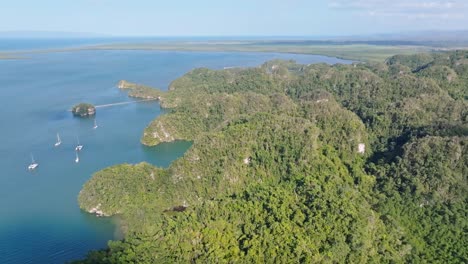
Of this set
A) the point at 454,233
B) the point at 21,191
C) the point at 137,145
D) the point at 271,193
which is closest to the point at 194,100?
the point at 137,145

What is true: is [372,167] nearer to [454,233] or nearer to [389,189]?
[389,189]

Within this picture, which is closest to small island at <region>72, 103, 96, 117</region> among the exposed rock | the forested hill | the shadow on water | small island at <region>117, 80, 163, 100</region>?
small island at <region>117, 80, 163, 100</region>

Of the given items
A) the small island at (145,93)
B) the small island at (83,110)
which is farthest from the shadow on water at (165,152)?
the small island at (145,93)

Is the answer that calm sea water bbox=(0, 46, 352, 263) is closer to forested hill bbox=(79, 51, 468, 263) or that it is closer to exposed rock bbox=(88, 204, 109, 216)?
exposed rock bbox=(88, 204, 109, 216)

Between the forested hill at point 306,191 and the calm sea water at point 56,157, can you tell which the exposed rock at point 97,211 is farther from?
the calm sea water at point 56,157

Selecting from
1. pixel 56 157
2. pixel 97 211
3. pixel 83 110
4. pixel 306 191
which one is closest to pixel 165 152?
pixel 56 157

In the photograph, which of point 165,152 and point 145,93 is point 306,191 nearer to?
point 165,152
